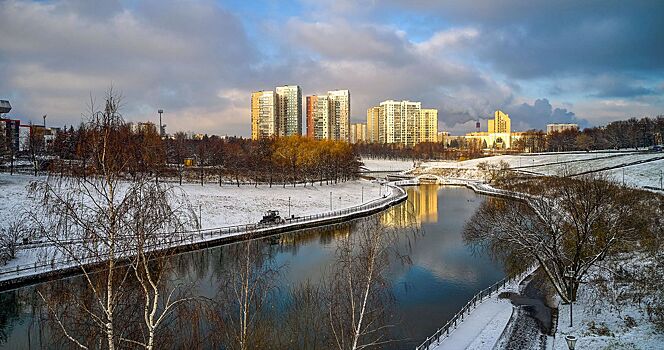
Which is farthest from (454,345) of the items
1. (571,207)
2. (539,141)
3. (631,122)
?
(539,141)

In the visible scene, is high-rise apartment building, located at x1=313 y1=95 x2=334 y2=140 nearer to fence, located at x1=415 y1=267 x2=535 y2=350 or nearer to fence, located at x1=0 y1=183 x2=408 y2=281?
fence, located at x1=0 y1=183 x2=408 y2=281

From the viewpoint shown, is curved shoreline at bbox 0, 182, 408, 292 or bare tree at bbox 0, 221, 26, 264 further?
bare tree at bbox 0, 221, 26, 264

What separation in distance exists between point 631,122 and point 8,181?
15056 cm

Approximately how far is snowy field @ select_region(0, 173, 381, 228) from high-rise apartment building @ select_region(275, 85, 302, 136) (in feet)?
254

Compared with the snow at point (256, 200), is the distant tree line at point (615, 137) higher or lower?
higher

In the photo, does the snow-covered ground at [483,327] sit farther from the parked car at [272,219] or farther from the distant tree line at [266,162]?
the distant tree line at [266,162]

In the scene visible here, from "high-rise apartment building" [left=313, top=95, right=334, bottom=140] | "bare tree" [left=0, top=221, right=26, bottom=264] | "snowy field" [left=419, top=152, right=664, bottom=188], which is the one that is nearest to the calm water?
"bare tree" [left=0, top=221, right=26, bottom=264]

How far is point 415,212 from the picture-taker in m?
54.4

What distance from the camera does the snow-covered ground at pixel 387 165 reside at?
13811cm

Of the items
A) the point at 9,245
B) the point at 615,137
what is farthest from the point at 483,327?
the point at 615,137

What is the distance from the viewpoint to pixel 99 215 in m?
9.04

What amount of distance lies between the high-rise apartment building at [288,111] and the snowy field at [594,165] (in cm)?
4430

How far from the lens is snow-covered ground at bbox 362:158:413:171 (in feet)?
453

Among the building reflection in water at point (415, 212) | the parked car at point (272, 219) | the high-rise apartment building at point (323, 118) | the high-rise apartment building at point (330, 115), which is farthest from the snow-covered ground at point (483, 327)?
the high-rise apartment building at point (330, 115)
